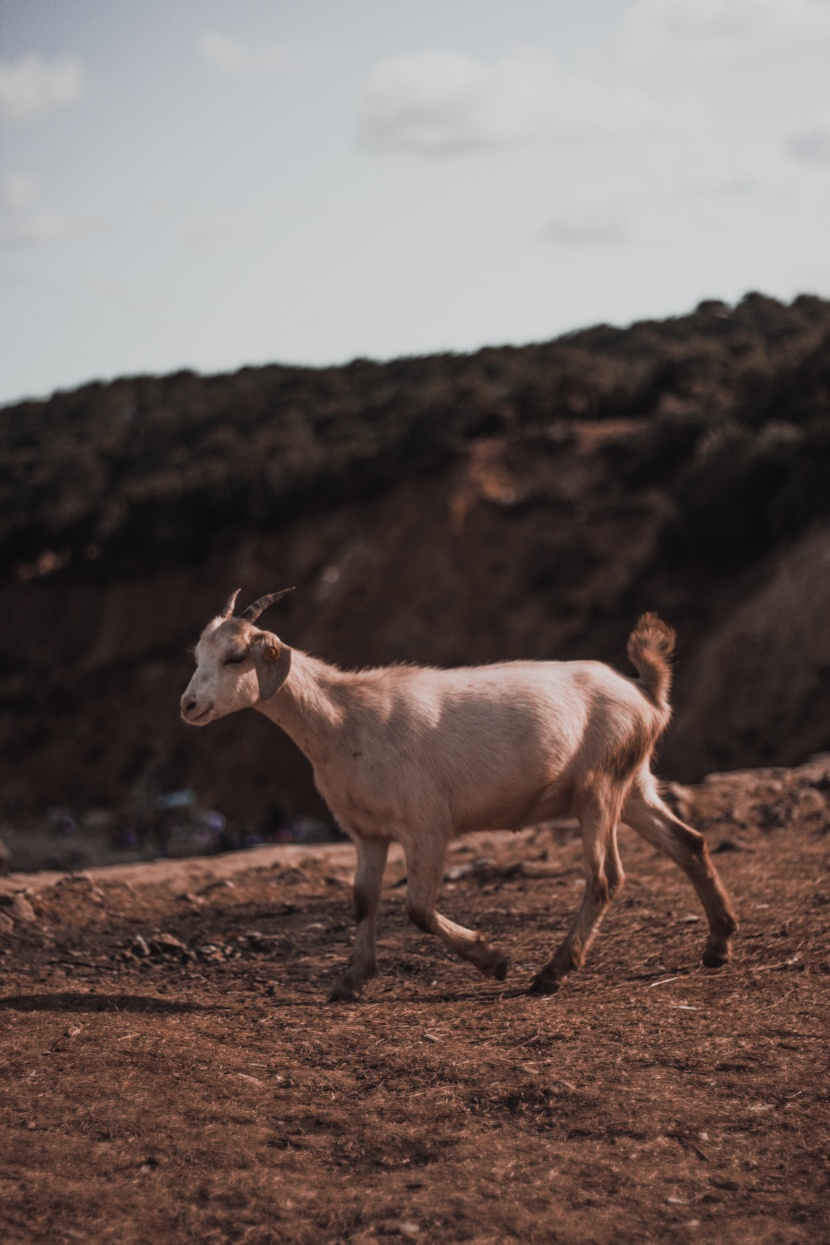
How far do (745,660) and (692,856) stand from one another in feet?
63.2

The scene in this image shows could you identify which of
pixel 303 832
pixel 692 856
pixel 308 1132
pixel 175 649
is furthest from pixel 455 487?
pixel 308 1132

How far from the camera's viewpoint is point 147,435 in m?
62.5

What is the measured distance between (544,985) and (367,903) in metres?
1.10

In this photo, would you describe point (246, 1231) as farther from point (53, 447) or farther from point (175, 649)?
point (53, 447)

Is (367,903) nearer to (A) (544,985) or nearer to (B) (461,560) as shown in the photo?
(A) (544,985)

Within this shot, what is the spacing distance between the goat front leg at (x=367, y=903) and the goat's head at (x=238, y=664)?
1.06m

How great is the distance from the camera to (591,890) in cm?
704

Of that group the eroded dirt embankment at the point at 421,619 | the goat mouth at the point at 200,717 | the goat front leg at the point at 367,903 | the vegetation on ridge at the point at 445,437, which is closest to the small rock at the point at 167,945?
the goat front leg at the point at 367,903

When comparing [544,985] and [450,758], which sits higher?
[450,758]

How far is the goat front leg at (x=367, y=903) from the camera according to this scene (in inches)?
277

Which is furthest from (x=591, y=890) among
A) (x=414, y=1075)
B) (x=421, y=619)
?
(x=421, y=619)

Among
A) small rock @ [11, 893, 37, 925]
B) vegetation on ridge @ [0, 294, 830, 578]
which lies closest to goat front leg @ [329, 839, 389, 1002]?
small rock @ [11, 893, 37, 925]

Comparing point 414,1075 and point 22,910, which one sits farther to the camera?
point 22,910

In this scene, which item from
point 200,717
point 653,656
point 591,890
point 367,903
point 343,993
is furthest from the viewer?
point 653,656
